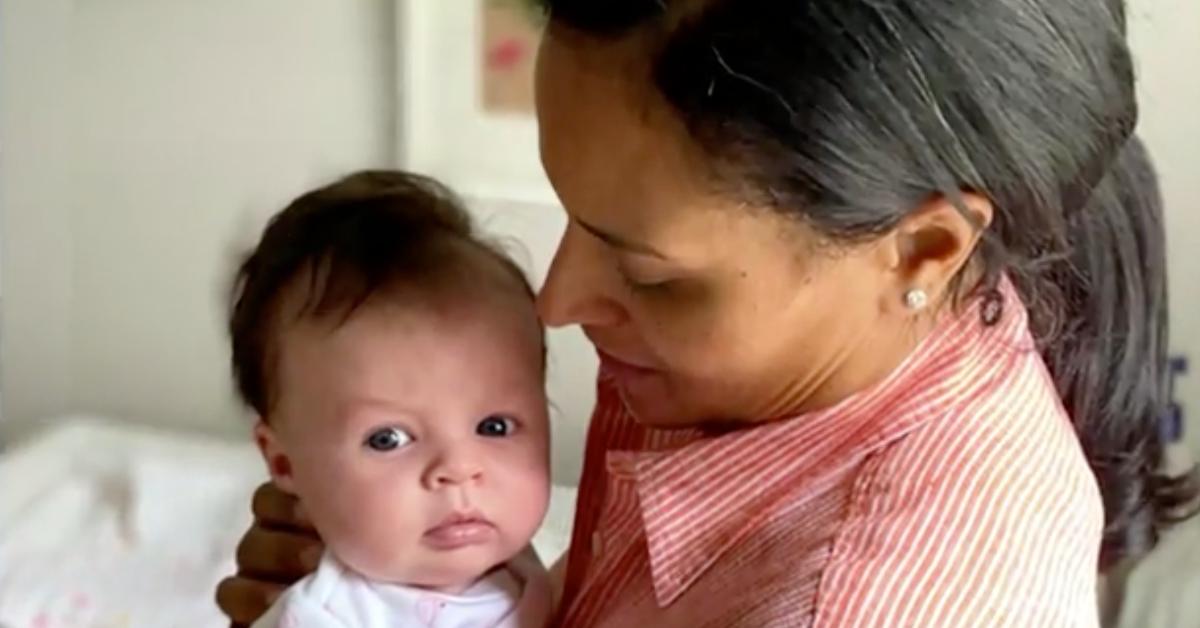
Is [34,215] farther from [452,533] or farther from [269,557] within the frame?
[452,533]

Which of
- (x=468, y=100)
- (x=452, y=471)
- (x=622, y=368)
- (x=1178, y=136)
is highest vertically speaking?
(x=622, y=368)

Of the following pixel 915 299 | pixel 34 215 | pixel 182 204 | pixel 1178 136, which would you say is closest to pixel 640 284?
pixel 915 299

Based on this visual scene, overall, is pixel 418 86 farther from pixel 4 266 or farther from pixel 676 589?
pixel 676 589

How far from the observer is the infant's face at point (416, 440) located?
0.98 meters

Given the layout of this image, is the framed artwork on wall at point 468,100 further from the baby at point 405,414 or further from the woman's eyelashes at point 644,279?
the woman's eyelashes at point 644,279

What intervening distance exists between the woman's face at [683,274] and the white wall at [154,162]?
1469mm

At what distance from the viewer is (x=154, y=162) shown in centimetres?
239

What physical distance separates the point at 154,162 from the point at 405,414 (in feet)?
4.94

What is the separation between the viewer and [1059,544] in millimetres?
775

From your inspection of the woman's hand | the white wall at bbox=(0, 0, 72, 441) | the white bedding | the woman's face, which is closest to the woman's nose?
the woman's face

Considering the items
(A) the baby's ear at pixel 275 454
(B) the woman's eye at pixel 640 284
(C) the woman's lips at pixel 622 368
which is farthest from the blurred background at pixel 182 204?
(B) the woman's eye at pixel 640 284

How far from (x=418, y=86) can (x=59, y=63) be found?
1.83ft

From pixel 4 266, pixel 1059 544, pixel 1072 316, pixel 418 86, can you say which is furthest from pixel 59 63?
pixel 1059 544

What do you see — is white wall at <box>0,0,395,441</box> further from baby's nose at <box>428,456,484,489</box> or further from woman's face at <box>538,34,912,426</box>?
woman's face at <box>538,34,912,426</box>
